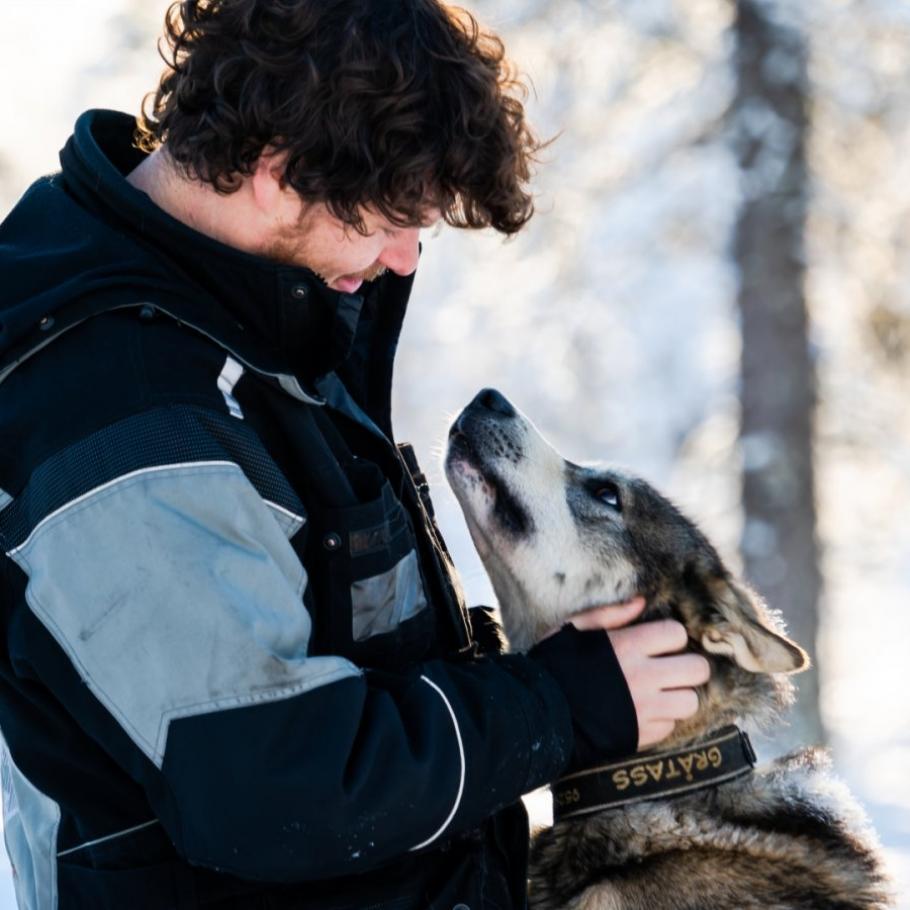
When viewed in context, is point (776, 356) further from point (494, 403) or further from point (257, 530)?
point (257, 530)

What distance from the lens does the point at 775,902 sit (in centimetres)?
313

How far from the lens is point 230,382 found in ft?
7.73

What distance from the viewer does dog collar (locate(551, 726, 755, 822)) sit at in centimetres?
312

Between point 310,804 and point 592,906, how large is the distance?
1249 mm

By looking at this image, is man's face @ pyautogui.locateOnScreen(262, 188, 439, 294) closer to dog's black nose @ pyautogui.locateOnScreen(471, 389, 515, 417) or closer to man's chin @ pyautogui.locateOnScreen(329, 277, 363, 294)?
man's chin @ pyautogui.locateOnScreen(329, 277, 363, 294)

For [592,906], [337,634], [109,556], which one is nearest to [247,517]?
[109,556]

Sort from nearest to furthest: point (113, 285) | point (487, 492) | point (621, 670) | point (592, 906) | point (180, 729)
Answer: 1. point (180, 729)
2. point (113, 285)
3. point (621, 670)
4. point (592, 906)
5. point (487, 492)

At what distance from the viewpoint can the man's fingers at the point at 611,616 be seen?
3.21 metres

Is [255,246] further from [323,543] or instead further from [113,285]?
[323,543]

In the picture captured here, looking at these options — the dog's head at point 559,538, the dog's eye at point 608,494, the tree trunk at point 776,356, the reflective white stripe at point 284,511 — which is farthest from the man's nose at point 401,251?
the tree trunk at point 776,356

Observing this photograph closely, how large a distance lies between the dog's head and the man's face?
95cm

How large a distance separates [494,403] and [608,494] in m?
0.41

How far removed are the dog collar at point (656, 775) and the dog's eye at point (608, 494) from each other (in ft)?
2.42

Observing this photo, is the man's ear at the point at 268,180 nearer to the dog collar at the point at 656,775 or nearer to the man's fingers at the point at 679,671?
the man's fingers at the point at 679,671
